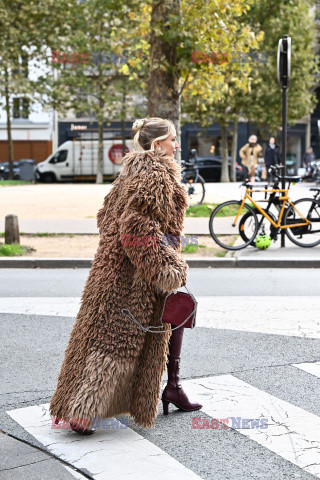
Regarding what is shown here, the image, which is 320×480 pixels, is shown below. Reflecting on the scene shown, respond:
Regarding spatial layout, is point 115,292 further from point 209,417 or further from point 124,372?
point 209,417

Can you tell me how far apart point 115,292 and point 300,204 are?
8351 millimetres

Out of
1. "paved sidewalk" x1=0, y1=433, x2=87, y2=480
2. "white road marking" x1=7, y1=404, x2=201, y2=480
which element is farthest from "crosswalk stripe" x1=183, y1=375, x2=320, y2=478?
"paved sidewalk" x1=0, y1=433, x2=87, y2=480

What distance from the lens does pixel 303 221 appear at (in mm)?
11758

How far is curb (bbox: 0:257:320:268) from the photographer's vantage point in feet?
34.4

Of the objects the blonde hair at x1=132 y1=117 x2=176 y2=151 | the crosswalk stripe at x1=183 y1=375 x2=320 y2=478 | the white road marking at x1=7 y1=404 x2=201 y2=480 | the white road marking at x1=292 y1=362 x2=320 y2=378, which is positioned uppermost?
the blonde hair at x1=132 y1=117 x2=176 y2=151

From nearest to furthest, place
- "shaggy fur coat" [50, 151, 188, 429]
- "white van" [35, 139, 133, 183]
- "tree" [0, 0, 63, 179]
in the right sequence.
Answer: "shaggy fur coat" [50, 151, 188, 429], "tree" [0, 0, 63, 179], "white van" [35, 139, 133, 183]

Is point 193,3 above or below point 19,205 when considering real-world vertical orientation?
above

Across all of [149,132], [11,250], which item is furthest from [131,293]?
[11,250]

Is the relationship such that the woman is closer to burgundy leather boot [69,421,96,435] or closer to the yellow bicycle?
burgundy leather boot [69,421,96,435]

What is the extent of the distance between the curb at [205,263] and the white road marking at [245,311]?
244cm

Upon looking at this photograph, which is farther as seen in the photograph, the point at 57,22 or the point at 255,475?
the point at 57,22

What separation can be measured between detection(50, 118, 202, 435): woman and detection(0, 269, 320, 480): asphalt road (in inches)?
12.4

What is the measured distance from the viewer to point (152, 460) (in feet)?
12.2

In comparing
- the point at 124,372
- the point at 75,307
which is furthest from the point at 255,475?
the point at 75,307
